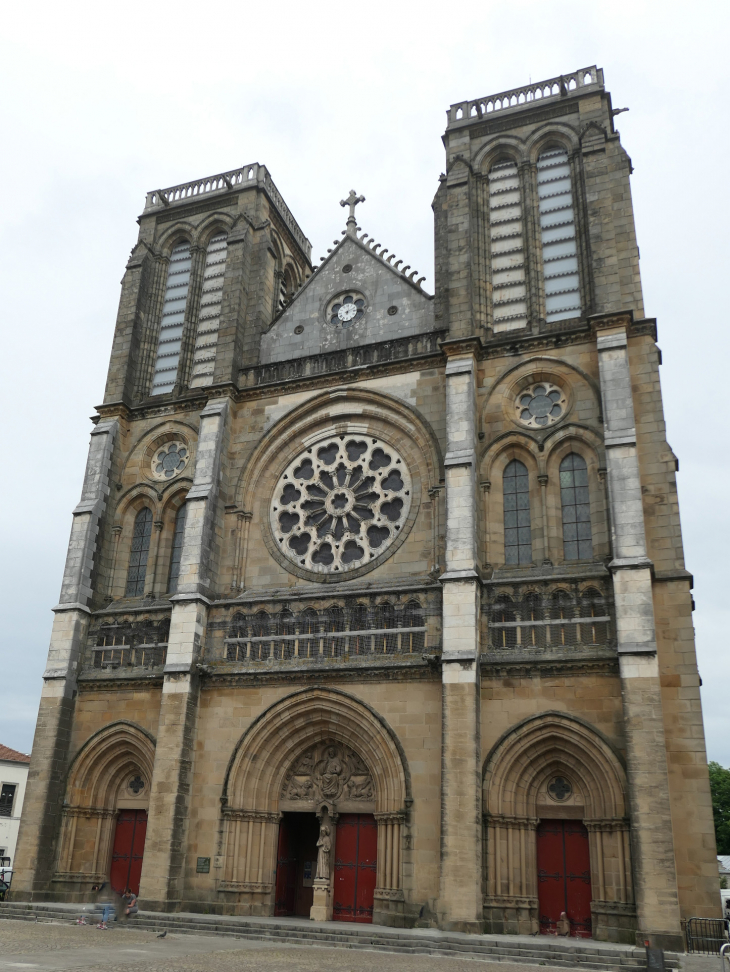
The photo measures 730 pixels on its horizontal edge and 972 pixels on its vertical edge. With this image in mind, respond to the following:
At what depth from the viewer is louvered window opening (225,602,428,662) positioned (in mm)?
19344

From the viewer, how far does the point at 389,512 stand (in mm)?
21547

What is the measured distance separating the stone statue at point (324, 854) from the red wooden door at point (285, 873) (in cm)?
113

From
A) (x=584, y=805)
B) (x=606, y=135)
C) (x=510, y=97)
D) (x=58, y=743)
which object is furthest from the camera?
(x=510, y=97)

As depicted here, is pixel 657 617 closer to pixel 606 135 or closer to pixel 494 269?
pixel 494 269

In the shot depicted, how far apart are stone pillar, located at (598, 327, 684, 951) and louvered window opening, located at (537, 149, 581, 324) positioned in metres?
2.63

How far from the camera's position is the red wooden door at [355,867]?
18.6m

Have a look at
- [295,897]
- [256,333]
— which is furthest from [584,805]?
[256,333]

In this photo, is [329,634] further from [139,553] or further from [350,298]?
[350,298]

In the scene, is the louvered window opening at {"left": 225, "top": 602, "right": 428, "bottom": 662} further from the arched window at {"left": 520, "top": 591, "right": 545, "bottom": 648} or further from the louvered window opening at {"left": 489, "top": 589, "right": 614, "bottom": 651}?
the arched window at {"left": 520, "top": 591, "right": 545, "bottom": 648}

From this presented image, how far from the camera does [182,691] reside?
2023cm

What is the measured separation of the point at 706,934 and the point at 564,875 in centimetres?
273

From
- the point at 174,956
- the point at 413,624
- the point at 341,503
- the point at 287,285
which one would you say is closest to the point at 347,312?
the point at 287,285

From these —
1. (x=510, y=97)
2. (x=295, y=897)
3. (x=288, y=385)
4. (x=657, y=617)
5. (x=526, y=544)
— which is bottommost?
(x=295, y=897)

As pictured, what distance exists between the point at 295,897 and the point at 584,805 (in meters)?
7.62
